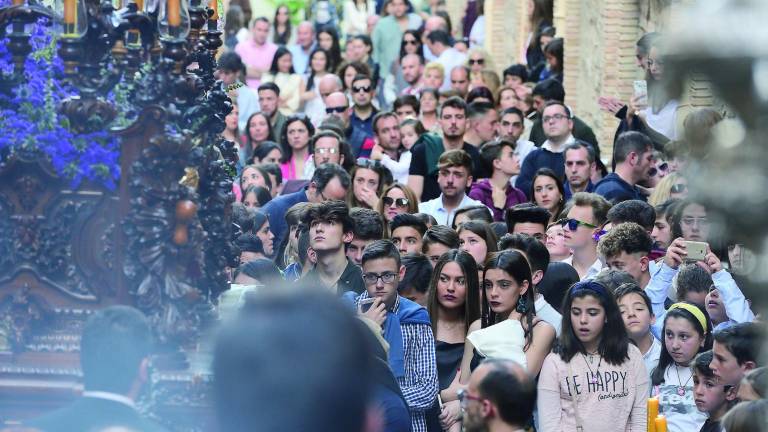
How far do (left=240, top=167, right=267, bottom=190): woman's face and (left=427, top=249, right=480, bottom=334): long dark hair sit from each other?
3680 millimetres

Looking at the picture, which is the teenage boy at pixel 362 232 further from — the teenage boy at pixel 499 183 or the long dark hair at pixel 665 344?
the teenage boy at pixel 499 183

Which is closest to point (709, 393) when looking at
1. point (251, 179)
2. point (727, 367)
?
point (727, 367)

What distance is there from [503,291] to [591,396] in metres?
0.81

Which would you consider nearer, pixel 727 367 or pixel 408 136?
pixel 727 367

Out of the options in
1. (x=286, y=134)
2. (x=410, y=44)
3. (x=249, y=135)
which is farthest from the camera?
(x=410, y=44)

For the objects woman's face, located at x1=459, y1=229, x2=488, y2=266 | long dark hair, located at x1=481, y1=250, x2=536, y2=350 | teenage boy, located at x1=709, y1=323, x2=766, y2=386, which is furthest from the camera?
woman's face, located at x1=459, y1=229, x2=488, y2=266

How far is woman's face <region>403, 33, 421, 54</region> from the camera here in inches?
750

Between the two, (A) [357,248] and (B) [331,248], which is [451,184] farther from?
(B) [331,248]

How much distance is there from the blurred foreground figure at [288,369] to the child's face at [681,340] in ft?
15.7

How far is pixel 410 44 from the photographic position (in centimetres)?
1906

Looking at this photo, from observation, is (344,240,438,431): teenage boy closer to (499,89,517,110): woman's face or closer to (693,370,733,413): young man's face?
(693,370,733,413): young man's face

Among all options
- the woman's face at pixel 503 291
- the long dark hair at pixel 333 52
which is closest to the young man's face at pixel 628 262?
the woman's face at pixel 503 291

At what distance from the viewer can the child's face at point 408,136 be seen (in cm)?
1355

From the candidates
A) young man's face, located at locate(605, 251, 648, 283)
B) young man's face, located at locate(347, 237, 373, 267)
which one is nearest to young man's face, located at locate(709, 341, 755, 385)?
young man's face, located at locate(605, 251, 648, 283)
